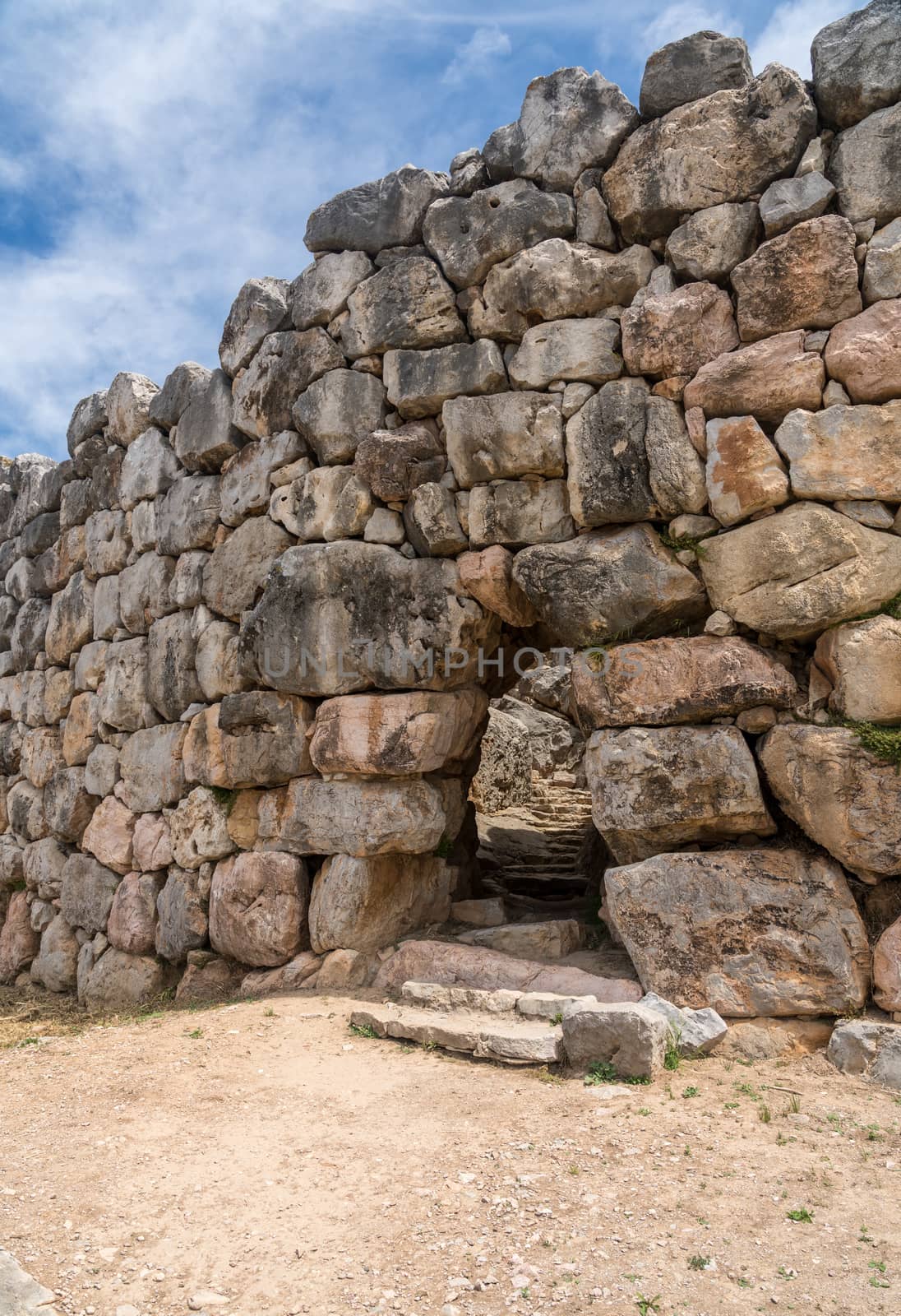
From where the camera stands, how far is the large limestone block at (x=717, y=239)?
481 cm

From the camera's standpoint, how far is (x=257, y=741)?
5812mm

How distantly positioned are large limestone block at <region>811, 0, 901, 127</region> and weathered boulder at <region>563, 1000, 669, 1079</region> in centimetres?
440

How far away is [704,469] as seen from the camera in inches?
184

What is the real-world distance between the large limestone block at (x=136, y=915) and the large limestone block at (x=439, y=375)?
3540 mm

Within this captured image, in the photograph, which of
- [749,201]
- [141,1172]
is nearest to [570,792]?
[749,201]

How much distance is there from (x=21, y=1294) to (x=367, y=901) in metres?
3.10

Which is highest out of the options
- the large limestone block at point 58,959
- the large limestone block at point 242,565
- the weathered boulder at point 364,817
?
the large limestone block at point 242,565

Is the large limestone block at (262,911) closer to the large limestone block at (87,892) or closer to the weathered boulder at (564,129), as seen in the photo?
the large limestone block at (87,892)

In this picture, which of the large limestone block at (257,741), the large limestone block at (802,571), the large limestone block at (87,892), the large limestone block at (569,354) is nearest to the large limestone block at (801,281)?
the large limestone block at (569,354)

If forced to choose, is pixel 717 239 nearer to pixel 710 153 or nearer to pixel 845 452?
pixel 710 153

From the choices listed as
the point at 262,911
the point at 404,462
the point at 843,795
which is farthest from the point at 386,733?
the point at 843,795

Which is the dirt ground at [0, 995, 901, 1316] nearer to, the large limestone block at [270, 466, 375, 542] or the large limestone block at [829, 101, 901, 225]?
the large limestone block at [270, 466, 375, 542]

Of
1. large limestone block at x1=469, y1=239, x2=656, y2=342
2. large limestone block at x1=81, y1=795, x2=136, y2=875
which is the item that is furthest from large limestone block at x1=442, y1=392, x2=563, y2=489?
large limestone block at x1=81, y1=795, x2=136, y2=875

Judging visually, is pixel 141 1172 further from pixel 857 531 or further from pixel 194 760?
pixel 857 531
